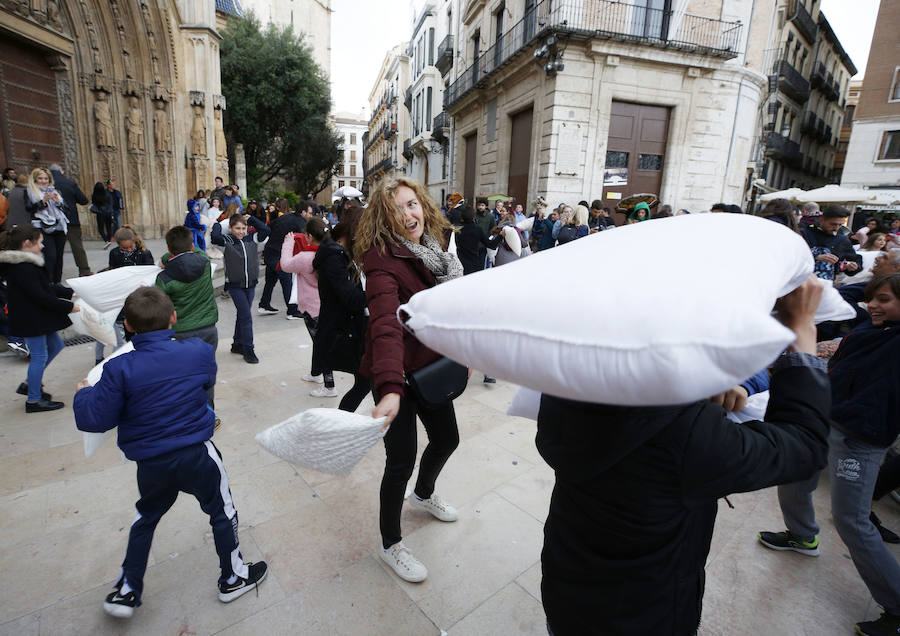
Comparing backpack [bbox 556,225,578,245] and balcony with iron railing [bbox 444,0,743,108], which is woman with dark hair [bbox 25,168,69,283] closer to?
backpack [bbox 556,225,578,245]

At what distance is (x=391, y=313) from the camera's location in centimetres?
177

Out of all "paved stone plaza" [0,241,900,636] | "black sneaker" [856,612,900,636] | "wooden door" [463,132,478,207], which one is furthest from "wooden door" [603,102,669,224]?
"black sneaker" [856,612,900,636]

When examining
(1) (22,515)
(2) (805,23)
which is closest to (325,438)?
(1) (22,515)

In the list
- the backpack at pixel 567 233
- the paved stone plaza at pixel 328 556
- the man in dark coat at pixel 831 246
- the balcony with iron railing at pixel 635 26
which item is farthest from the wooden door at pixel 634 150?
the paved stone plaza at pixel 328 556

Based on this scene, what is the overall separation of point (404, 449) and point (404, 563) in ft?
1.94

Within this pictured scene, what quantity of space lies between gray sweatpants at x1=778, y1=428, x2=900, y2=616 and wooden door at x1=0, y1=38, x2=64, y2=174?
1170 cm

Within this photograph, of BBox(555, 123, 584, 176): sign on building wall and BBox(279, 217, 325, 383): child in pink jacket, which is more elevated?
BBox(555, 123, 584, 176): sign on building wall

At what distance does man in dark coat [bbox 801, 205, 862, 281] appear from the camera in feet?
13.8

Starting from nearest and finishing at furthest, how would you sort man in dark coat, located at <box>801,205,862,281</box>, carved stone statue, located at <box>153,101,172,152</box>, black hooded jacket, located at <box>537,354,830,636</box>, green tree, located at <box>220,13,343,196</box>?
black hooded jacket, located at <box>537,354,830,636</box>, man in dark coat, located at <box>801,205,862,281</box>, carved stone statue, located at <box>153,101,172,152</box>, green tree, located at <box>220,13,343,196</box>

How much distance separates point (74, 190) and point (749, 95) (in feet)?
58.1

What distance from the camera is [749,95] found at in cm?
1433

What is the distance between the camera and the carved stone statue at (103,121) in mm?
10758

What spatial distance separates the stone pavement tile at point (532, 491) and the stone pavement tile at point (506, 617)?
1.87 feet

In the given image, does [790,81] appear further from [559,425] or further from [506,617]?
[559,425]
